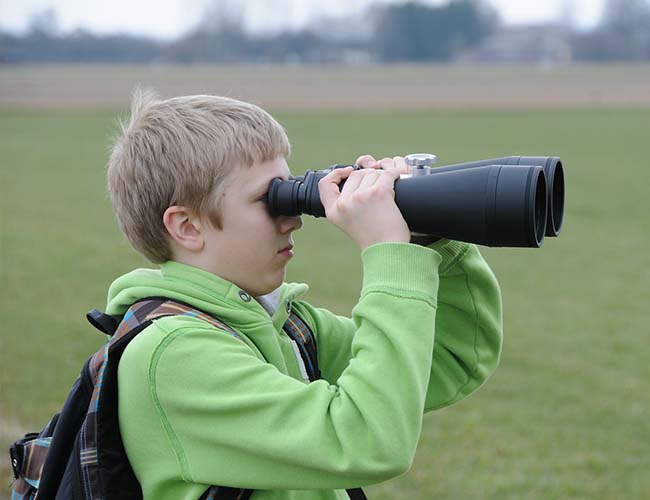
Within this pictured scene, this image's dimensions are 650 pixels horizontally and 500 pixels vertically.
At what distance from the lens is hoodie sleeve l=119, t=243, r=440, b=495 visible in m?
1.51

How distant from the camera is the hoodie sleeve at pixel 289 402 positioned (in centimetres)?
151

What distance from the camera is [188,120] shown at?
1.81 metres

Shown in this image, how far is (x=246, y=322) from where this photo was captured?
68.5 inches

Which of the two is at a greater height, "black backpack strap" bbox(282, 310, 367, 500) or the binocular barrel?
the binocular barrel

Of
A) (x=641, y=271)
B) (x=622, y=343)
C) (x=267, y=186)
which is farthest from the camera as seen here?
(x=641, y=271)

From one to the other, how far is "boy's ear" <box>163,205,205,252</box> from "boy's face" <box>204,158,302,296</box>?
0.06 feet

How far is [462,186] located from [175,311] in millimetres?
554

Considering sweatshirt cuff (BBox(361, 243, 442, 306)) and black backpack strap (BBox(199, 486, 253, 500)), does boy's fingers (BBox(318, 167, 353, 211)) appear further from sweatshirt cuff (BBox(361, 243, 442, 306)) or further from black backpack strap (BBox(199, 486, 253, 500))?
black backpack strap (BBox(199, 486, 253, 500))

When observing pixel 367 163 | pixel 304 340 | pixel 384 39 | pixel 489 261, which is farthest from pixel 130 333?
pixel 384 39

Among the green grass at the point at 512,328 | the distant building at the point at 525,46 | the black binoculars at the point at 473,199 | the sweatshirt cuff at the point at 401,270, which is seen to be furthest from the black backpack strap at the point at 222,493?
the distant building at the point at 525,46

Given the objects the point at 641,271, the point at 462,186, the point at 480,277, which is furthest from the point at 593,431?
the point at 641,271

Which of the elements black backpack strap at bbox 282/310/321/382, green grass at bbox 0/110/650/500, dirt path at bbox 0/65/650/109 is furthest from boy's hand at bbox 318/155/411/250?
dirt path at bbox 0/65/650/109

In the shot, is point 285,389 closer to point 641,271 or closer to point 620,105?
point 641,271

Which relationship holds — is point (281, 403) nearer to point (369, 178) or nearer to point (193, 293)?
point (193, 293)
